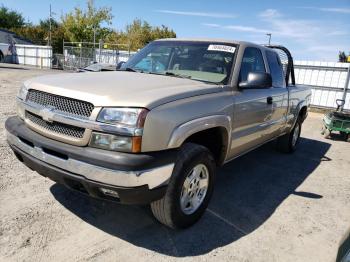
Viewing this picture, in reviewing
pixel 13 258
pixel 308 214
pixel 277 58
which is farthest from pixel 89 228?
pixel 277 58

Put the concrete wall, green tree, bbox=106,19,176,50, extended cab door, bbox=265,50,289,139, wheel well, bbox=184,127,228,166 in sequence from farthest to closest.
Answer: green tree, bbox=106,19,176,50, the concrete wall, extended cab door, bbox=265,50,289,139, wheel well, bbox=184,127,228,166

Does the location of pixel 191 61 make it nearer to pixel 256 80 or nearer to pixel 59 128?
pixel 256 80

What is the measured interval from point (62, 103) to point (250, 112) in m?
2.30

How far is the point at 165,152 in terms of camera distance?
2.93 metres

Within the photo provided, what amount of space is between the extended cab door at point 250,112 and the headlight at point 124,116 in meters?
1.52

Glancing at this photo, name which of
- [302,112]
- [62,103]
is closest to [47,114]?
[62,103]

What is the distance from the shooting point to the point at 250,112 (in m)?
4.34

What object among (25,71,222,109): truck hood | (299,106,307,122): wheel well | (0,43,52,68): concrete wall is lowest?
(0,43,52,68): concrete wall

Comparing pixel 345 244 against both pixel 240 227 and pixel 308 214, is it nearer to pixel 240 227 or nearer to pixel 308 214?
pixel 240 227

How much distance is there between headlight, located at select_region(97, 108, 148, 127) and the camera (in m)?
2.75

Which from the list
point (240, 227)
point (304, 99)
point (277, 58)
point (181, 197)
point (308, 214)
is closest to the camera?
point (181, 197)

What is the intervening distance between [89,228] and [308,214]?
100 inches

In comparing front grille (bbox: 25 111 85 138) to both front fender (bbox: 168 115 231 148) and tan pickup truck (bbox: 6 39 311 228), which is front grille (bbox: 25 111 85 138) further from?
front fender (bbox: 168 115 231 148)

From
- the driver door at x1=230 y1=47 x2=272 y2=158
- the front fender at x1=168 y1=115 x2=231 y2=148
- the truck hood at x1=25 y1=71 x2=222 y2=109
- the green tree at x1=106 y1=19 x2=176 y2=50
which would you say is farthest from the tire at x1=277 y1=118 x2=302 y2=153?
the green tree at x1=106 y1=19 x2=176 y2=50
